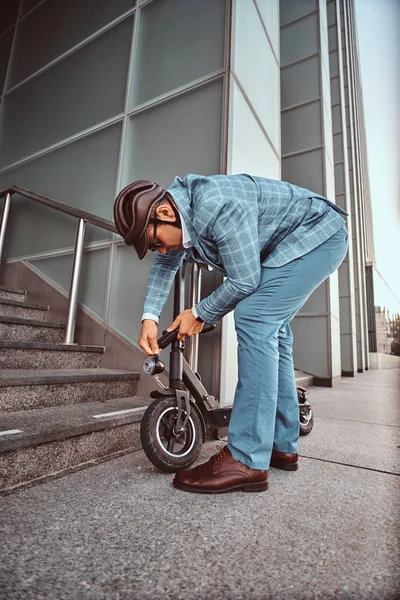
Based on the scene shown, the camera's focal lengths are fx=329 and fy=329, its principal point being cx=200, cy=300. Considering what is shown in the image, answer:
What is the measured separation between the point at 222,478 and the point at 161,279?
896 mm

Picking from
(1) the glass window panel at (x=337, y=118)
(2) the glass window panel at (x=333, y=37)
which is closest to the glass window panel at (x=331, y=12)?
(2) the glass window panel at (x=333, y=37)

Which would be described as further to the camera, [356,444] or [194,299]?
[194,299]

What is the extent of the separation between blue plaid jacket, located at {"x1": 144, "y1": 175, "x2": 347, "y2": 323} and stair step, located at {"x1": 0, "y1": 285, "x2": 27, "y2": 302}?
2.39 m

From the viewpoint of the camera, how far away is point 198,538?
865 millimetres

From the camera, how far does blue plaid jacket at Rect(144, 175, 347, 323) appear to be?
1.16m

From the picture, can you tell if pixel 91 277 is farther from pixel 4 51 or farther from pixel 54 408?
pixel 4 51

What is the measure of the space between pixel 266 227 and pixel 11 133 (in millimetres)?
4170

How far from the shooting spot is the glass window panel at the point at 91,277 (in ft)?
8.83

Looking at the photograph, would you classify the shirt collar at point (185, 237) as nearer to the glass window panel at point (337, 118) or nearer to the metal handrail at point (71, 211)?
the metal handrail at point (71, 211)

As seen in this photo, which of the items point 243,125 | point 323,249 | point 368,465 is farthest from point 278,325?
point 243,125

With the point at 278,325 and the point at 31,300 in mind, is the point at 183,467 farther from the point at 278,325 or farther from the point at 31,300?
Answer: the point at 31,300

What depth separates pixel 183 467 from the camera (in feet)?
4.39

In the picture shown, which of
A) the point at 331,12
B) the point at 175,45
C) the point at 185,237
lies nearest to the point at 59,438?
the point at 185,237

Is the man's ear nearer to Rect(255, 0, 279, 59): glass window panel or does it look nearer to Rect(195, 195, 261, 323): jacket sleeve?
Rect(195, 195, 261, 323): jacket sleeve
